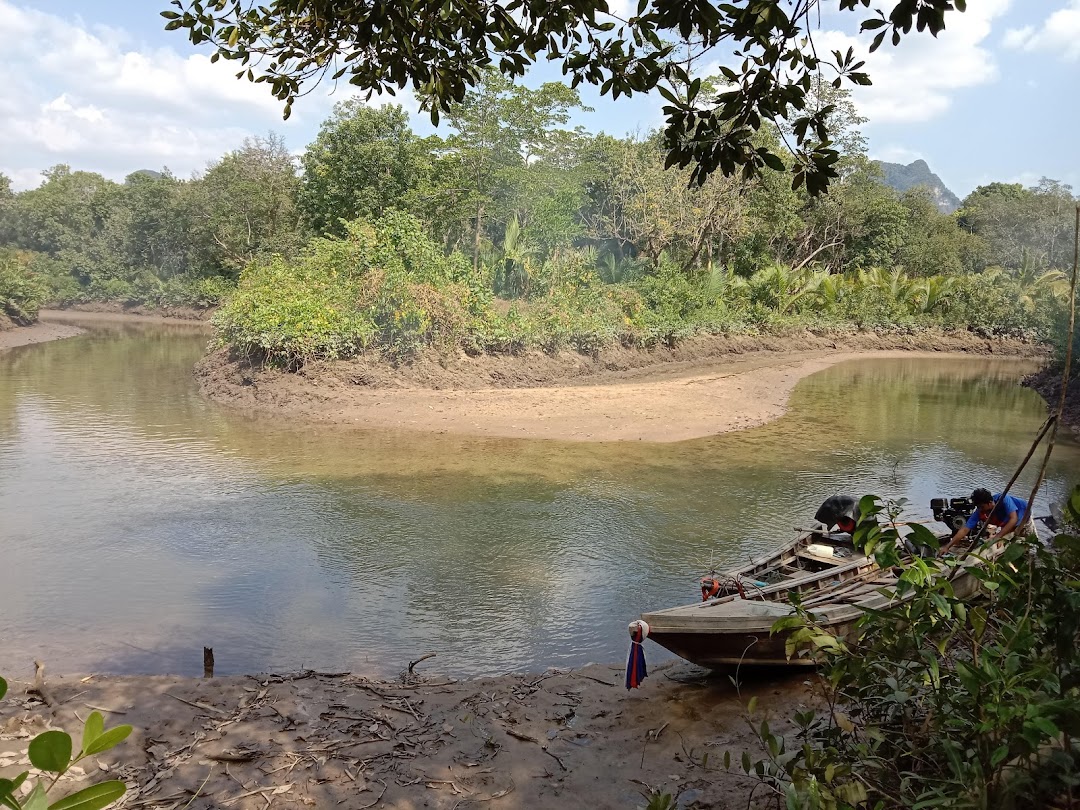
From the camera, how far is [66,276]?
4772 centimetres

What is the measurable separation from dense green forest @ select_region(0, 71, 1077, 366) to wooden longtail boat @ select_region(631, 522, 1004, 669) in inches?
586

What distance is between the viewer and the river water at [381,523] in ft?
25.2

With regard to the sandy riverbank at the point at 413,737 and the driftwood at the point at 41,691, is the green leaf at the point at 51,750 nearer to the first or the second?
the sandy riverbank at the point at 413,737

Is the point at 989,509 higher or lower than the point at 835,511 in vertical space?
higher

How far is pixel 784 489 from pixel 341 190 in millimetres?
19023

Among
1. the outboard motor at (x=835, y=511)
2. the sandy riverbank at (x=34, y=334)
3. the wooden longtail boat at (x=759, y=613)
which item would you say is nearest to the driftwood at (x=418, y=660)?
the wooden longtail boat at (x=759, y=613)

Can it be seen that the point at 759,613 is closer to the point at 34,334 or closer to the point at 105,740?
the point at 105,740

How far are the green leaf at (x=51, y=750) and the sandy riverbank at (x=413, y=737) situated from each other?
11.8 ft

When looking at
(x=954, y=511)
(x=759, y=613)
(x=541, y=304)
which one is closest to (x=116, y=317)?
(x=541, y=304)

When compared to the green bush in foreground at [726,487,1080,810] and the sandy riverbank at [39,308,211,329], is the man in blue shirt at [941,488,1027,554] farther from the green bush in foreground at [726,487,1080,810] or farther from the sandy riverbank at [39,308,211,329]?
the sandy riverbank at [39,308,211,329]

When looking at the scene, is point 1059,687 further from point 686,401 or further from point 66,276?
point 66,276

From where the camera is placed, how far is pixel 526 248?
92.1ft

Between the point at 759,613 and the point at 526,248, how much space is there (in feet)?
76.9

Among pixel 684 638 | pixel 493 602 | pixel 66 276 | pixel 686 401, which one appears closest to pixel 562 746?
pixel 684 638
